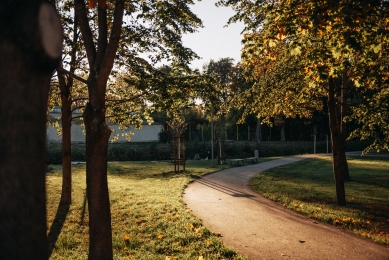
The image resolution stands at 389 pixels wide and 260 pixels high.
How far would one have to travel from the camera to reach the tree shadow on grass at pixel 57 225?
704cm

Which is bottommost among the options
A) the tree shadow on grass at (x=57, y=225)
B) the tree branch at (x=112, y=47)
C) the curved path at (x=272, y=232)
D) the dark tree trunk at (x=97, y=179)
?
the tree shadow on grass at (x=57, y=225)

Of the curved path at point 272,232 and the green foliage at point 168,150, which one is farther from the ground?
the green foliage at point 168,150

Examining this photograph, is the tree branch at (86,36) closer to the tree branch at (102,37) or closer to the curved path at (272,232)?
the tree branch at (102,37)

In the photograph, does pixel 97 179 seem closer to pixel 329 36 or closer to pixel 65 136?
pixel 329 36

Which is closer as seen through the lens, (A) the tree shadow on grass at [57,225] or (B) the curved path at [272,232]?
(B) the curved path at [272,232]

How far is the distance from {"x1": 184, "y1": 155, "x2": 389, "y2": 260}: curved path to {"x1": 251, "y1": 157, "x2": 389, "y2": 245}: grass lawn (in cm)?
46

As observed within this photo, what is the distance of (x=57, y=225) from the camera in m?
8.61

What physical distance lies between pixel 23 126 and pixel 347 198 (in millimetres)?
11879

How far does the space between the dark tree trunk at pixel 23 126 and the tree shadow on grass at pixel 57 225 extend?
4.12 metres

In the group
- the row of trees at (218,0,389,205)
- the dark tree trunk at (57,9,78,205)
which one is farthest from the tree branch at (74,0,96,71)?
the dark tree trunk at (57,9,78,205)

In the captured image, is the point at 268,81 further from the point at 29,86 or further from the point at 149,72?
the point at 29,86

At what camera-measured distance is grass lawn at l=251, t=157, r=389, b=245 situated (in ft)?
26.5

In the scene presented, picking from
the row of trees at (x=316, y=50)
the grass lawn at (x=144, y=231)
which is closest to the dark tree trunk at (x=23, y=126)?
the grass lawn at (x=144, y=231)

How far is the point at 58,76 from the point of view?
11.1 meters
